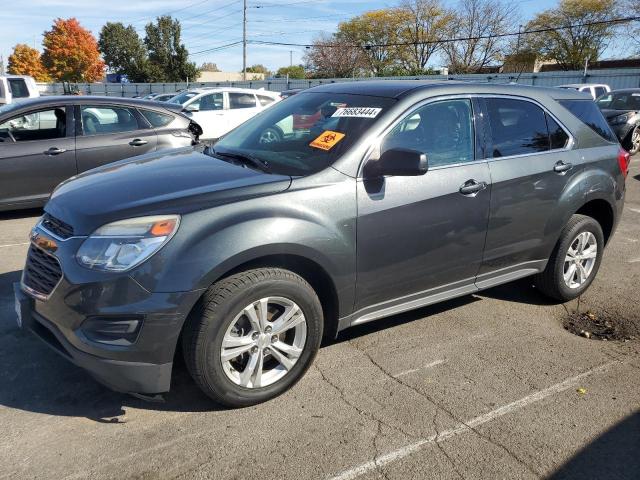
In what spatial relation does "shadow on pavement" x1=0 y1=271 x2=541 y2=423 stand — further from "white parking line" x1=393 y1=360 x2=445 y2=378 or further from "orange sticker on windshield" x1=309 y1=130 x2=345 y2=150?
"orange sticker on windshield" x1=309 y1=130 x2=345 y2=150

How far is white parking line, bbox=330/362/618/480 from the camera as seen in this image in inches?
102

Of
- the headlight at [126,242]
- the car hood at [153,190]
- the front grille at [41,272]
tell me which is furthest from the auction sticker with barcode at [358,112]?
the front grille at [41,272]

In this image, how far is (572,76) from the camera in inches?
1141

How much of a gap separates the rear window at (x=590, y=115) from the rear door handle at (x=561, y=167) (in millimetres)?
572

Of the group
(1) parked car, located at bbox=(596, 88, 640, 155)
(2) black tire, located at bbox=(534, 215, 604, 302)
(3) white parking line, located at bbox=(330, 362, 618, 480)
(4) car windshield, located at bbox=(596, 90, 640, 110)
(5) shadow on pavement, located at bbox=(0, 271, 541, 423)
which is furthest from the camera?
(4) car windshield, located at bbox=(596, 90, 640, 110)

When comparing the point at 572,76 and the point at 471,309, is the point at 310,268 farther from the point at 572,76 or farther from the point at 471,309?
the point at 572,76

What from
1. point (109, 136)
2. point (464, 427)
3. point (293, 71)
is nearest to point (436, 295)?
point (464, 427)

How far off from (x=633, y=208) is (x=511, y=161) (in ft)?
18.8

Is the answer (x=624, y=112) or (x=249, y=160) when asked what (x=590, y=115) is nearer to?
(x=249, y=160)

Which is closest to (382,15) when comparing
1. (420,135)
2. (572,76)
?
(572,76)

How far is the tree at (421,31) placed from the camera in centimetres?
6588

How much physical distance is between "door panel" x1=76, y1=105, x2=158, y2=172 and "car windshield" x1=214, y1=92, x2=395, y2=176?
350 centimetres

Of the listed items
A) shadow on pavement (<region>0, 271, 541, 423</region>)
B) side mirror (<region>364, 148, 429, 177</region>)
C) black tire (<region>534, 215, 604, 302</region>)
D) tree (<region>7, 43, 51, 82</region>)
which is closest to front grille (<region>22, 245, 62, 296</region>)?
shadow on pavement (<region>0, 271, 541, 423</region>)

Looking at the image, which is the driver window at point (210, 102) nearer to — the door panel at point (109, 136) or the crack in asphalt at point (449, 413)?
the door panel at point (109, 136)
